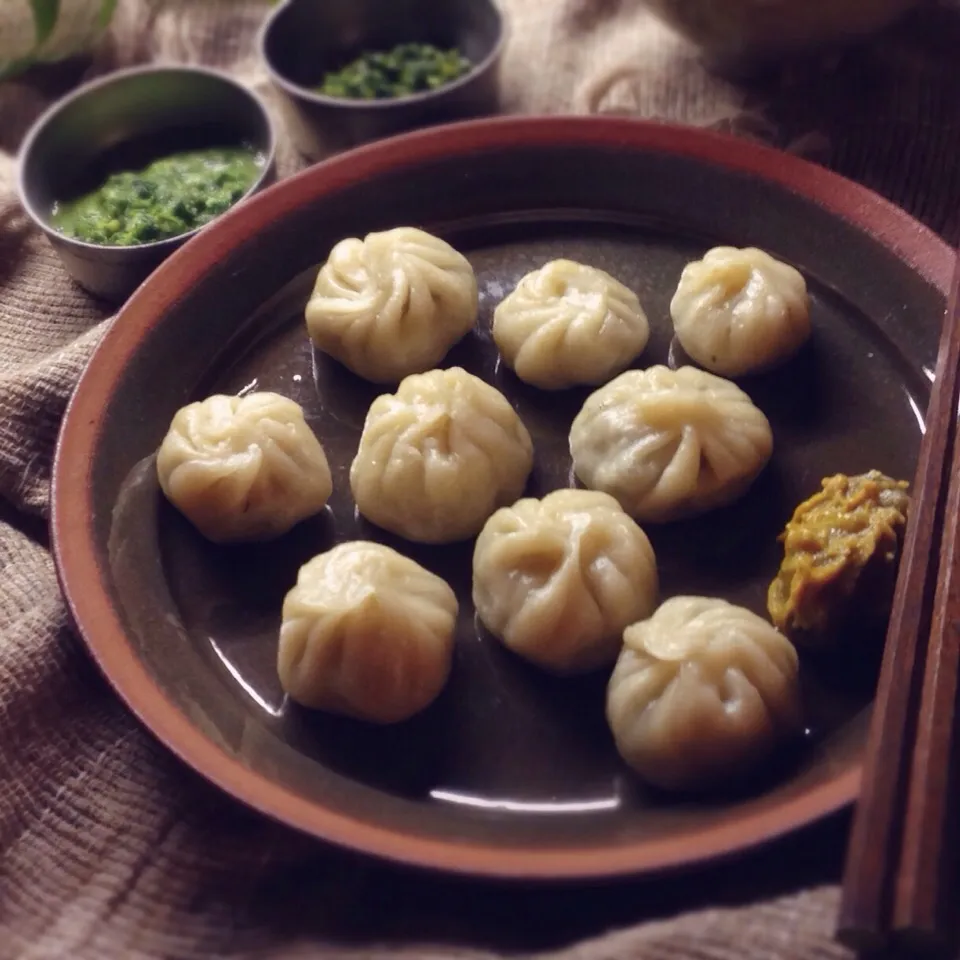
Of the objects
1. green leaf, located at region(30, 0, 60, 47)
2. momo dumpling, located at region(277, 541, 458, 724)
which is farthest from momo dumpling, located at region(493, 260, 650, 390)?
green leaf, located at region(30, 0, 60, 47)

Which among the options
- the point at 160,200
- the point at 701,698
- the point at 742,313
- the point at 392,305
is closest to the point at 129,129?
the point at 160,200

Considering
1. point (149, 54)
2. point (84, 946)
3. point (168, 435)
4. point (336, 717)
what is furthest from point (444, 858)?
point (149, 54)

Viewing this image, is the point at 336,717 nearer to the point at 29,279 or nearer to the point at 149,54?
the point at 29,279

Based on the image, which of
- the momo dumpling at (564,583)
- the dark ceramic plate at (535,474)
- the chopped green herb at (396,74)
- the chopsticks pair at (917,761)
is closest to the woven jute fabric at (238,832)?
the dark ceramic plate at (535,474)

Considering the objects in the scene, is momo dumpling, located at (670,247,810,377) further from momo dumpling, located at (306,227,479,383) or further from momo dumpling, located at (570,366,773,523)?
momo dumpling, located at (306,227,479,383)

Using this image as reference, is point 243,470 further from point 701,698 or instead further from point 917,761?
point 917,761
